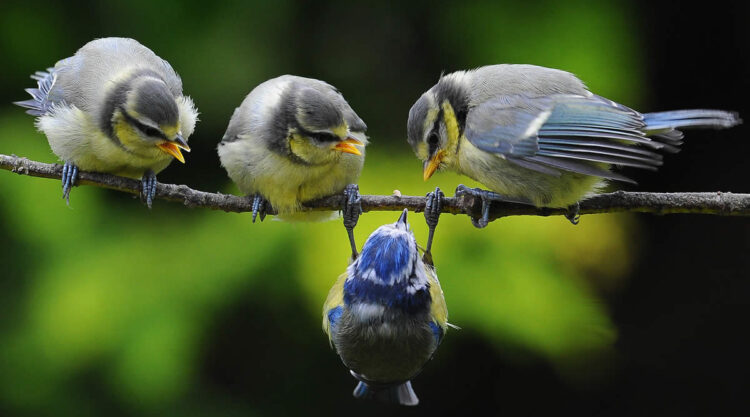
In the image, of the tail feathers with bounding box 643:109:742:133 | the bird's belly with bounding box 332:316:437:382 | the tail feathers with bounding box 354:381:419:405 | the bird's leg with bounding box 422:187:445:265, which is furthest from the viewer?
the tail feathers with bounding box 354:381:419:405

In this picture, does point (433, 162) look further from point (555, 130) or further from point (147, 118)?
point (147, 118)

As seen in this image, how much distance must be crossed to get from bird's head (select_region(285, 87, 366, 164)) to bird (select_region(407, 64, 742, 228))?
19 cm

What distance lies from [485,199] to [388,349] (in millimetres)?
482

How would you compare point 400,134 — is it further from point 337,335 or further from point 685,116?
point 685,116

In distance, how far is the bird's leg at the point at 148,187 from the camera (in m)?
2.05

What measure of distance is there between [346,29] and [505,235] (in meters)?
1.12

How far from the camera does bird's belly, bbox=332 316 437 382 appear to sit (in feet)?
7.07

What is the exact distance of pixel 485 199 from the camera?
2127 millimetres

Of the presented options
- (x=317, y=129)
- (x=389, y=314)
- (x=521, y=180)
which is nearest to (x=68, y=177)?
(x=317, y=129)

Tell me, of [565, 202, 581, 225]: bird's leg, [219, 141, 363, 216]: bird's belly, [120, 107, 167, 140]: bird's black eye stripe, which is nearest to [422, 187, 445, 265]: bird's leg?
[219, 141, 363, 216]: bird's belly

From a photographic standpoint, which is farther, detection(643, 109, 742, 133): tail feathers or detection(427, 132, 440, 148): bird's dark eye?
detection(427, 132, 440, 148): bird's dark eye

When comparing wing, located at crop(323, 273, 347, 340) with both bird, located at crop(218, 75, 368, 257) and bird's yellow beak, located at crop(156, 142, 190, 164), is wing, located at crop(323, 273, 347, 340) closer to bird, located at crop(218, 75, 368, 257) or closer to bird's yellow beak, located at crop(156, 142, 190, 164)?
bird, located at crop(218, 75, 368, 257)

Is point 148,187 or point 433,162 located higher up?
point 433,162

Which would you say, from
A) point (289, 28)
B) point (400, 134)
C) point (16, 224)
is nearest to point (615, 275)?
point (400, 134)
